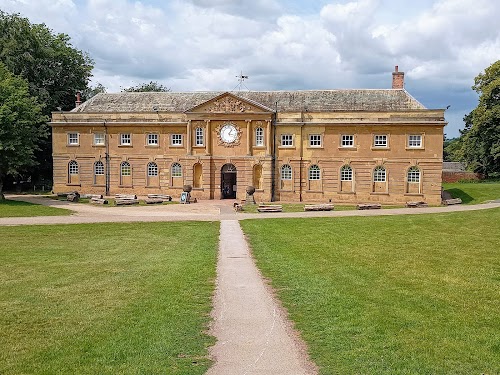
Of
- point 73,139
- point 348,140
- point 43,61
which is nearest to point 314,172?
point 348,140

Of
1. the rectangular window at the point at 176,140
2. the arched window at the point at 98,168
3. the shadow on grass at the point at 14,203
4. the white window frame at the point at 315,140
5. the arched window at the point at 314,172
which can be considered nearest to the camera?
the shadow on grass at the point at 14,203

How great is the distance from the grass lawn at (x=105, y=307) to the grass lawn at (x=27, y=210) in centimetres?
1304

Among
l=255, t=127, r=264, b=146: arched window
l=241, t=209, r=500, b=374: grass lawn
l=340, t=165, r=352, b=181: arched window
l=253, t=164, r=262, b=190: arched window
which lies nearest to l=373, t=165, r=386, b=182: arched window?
l=340, t=165, r=352, b=181: arched window

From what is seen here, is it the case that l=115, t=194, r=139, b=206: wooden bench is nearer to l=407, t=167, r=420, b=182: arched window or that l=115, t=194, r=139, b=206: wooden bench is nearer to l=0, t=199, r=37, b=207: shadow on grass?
l=0, t=199, r=37, b=207: shadow on grass

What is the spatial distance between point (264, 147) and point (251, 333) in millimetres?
36000

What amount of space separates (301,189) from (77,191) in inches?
803

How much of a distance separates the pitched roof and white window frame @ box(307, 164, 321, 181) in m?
4.96

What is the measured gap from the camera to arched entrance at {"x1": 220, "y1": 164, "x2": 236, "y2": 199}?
46.1 metres

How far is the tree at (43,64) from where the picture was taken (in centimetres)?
5425

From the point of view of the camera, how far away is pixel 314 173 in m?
45.2

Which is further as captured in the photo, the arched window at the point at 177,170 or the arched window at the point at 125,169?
the arched window at the point at 125,169

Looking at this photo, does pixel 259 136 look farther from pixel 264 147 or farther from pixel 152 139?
pixel 152 139

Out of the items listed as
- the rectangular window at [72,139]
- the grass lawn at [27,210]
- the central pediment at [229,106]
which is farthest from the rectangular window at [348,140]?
the rectangular window at [72,139]

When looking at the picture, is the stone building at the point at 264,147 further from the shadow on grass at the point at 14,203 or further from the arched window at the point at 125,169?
the shadow on grass at the point at 14,203
